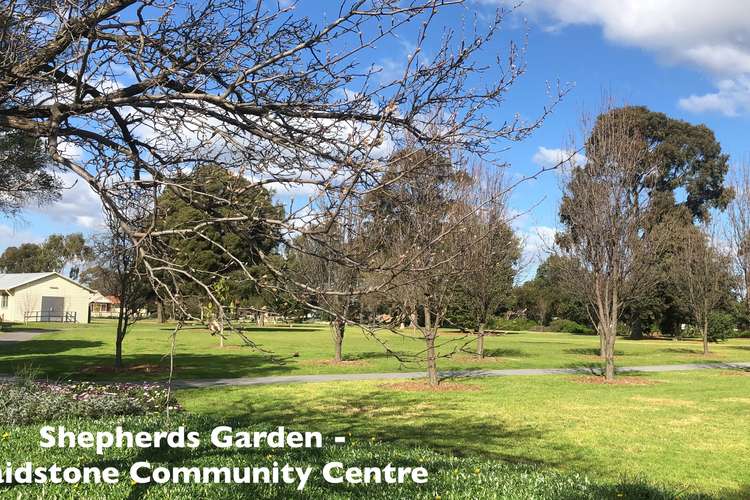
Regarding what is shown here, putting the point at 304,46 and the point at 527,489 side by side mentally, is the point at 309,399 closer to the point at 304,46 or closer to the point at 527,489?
the point at 527,489

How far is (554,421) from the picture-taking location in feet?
36.5

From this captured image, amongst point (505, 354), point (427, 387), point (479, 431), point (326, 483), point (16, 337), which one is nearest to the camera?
point (326, 483)

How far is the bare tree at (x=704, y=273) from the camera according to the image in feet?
101

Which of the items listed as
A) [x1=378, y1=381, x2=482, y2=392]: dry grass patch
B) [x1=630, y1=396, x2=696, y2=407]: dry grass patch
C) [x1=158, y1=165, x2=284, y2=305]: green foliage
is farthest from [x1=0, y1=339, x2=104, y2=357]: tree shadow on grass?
[x1=158, y1=165, x2=284, y2=305]: green foliage

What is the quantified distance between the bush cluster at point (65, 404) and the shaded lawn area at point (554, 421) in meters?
1.37

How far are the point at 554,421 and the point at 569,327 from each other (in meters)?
54.6

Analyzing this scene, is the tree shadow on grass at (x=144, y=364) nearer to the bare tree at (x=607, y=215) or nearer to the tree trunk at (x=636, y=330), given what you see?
the bare tree at (x=607, y=215)

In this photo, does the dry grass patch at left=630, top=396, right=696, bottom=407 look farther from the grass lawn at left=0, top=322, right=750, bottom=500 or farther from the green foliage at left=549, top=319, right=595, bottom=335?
the green foliage at left=549, top=319, right=595, bottom=335

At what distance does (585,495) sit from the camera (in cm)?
497

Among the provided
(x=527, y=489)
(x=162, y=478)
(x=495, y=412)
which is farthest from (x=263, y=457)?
(x=495, y=412)

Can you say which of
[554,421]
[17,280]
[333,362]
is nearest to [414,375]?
[333,362]

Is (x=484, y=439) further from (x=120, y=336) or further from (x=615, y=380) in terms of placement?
(x=120, y=336)

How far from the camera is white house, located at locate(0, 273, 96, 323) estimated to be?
192 feet

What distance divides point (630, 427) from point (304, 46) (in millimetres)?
9127
